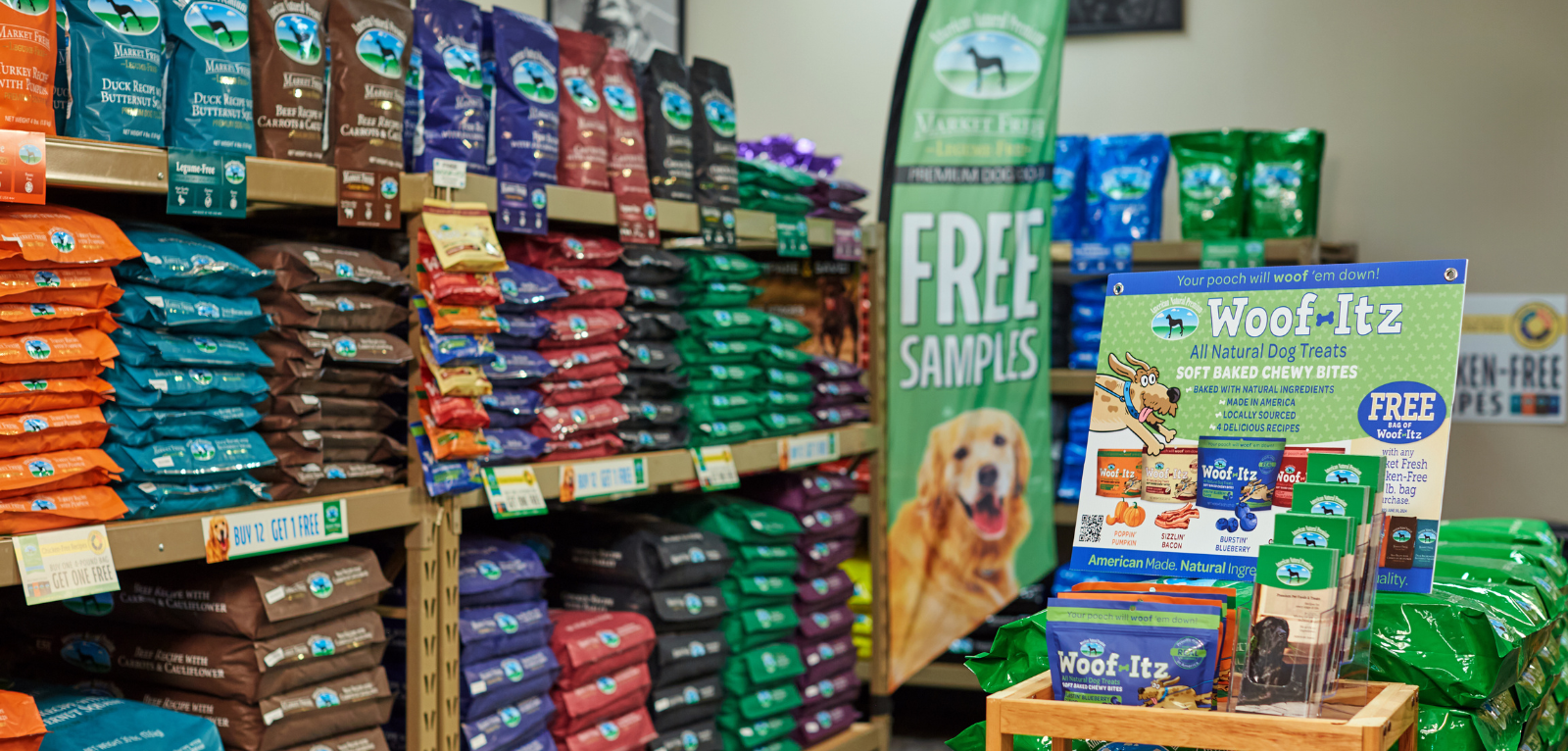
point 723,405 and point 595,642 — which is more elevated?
point 723,405

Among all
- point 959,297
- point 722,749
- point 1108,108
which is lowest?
point 722,749

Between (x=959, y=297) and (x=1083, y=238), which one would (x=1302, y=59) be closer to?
(x=1083, y=238)

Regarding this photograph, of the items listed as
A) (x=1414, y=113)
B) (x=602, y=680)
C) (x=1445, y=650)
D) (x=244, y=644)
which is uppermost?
(x=1414, y=113)

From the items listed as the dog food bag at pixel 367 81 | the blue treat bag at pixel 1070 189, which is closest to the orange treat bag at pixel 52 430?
the dog food bag at pixel 367 81

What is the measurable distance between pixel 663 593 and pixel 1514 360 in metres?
3.21

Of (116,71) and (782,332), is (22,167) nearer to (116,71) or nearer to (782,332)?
(116,71)

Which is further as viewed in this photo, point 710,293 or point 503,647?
point 710,293

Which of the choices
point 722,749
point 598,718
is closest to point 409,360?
point 598,718

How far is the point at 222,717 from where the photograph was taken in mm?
2182

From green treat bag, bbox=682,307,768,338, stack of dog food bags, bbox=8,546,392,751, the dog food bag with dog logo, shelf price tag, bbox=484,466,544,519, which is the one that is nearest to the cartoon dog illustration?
the dog food bag with dog logo

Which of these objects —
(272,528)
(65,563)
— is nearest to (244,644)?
(272,528)

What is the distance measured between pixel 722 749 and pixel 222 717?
1464 mm

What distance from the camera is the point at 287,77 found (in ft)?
7.07

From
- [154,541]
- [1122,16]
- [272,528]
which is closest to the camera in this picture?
[154,541]
